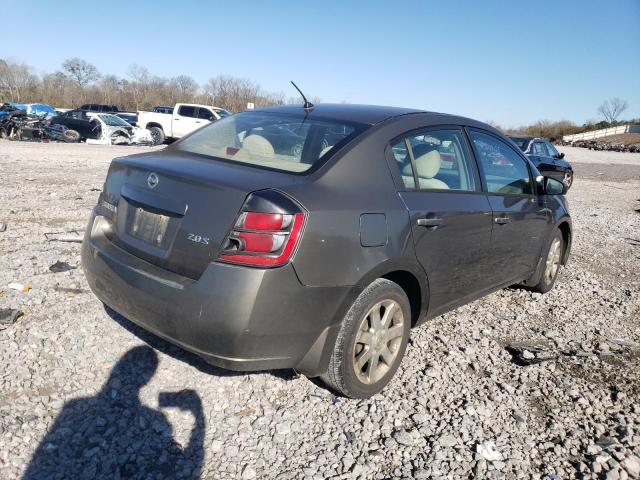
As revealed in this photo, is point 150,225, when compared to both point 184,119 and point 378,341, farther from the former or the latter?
point 184,119

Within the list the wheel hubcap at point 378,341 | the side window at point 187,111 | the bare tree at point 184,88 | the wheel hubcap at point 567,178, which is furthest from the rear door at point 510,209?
the bare tree at point 184,88

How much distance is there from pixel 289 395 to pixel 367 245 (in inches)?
41.4

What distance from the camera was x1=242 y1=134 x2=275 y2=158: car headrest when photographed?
3.07 metres

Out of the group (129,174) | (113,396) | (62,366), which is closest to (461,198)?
(129,174)

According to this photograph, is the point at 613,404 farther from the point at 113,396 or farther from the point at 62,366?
the point at 62,366

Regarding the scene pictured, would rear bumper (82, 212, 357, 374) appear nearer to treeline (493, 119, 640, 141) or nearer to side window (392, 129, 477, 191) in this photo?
side window (392, 129, 477, 191)

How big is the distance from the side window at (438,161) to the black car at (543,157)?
38.5 feet

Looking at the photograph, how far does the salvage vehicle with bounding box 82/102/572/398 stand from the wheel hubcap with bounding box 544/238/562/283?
5.22 feet

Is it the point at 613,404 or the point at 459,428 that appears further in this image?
the point at 613,404

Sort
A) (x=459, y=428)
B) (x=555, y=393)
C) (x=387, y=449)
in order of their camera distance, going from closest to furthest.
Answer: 1. (x=387, y=449)
2. (x=459, y=428)
3. (x=555, y=393)

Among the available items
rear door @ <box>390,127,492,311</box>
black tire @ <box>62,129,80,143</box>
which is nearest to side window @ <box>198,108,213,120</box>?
black tire @ <box>62,129,80,143</box>

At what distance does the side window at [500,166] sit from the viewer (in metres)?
3.87

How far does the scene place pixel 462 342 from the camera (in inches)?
151

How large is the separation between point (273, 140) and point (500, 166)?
2.01 metres
